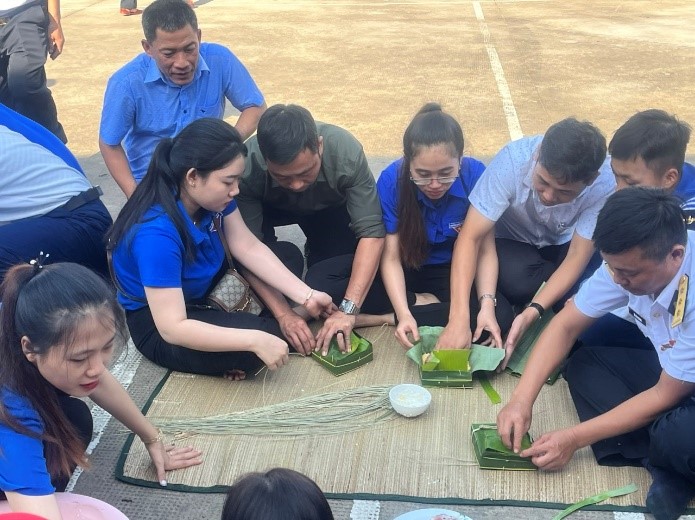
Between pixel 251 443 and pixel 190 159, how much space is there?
99cm

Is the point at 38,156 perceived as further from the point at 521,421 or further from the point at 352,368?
the point at 521,421

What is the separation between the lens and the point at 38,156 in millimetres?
3172

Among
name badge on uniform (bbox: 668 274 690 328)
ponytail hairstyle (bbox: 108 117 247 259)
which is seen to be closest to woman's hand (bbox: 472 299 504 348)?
name badge on uniform (bbox: 668 274 690 328)

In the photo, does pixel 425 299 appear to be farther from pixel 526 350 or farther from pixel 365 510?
pixel 365 510

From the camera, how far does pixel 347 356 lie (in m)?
3.04

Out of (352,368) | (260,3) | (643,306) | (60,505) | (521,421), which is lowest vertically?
(260,3)

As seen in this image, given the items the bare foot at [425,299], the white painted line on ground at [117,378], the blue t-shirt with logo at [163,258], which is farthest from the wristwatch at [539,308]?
the white painted line on ground at [117,378]

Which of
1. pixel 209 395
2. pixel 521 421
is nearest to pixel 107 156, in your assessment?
pixel 209 395

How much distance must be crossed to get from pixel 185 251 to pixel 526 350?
4.43 feet

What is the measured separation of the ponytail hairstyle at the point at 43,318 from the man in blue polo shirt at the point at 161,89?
182cm

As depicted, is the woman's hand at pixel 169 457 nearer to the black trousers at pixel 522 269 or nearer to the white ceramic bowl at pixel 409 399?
the white ceramic bowl at pixel 409 399

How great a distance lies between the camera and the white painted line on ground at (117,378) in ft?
8.50

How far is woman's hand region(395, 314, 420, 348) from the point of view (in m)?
3.07

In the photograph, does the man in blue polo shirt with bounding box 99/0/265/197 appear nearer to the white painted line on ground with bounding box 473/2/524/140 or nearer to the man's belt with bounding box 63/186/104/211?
the man's belt with bounding box 63/186/104/211
